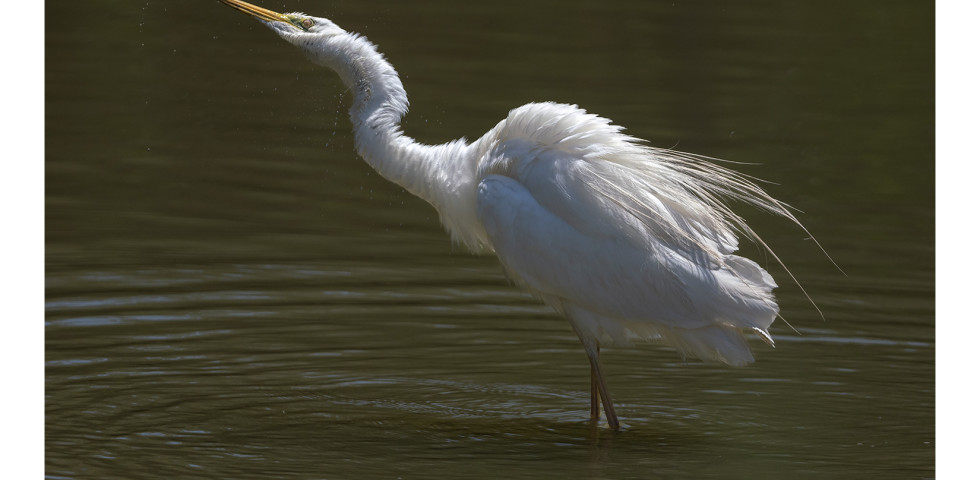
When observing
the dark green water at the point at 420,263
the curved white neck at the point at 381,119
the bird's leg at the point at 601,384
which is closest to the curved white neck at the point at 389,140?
the curved white neck at the point at 381,119

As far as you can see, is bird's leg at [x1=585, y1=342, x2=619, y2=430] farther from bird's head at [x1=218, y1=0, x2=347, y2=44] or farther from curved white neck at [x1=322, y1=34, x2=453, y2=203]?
bird's head at [x1=218, y1=0, x2=347, y2=44]

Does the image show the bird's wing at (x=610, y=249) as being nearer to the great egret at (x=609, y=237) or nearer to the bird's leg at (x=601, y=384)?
the great egret at (x=609, y=237)

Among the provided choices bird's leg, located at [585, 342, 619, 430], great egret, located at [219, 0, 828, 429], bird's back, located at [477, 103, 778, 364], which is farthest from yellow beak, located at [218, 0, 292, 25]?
bird's leg, located at [585, 342, 619, 430]

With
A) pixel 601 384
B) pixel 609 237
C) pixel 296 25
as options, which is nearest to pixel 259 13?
pixel 296 25

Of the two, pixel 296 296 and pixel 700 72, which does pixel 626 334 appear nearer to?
pixel 296 296

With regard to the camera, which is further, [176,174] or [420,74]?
[420,74]

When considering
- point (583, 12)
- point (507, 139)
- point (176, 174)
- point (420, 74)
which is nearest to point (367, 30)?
point (420, 74)

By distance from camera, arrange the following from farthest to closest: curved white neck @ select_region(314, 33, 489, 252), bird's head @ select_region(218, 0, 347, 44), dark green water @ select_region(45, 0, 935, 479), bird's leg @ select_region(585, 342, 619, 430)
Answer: bird's head @ select_region(218, 0, 347, 44)
curved white neck @ select_region(314, 33, 489, 252)
bird's leg @ select_region(585, 342, 619, 430)
dark green water @ select_region(45, 0, 935, 479)

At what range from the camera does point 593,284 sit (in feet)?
18.9

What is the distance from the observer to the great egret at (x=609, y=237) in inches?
225

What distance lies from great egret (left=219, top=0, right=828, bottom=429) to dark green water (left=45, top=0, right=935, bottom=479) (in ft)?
1.46

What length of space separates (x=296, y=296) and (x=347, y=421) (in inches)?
72.3

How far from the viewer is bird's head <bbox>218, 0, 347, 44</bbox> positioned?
20.8ft

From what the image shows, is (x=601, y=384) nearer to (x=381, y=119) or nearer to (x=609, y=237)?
(x=609, y=237)
